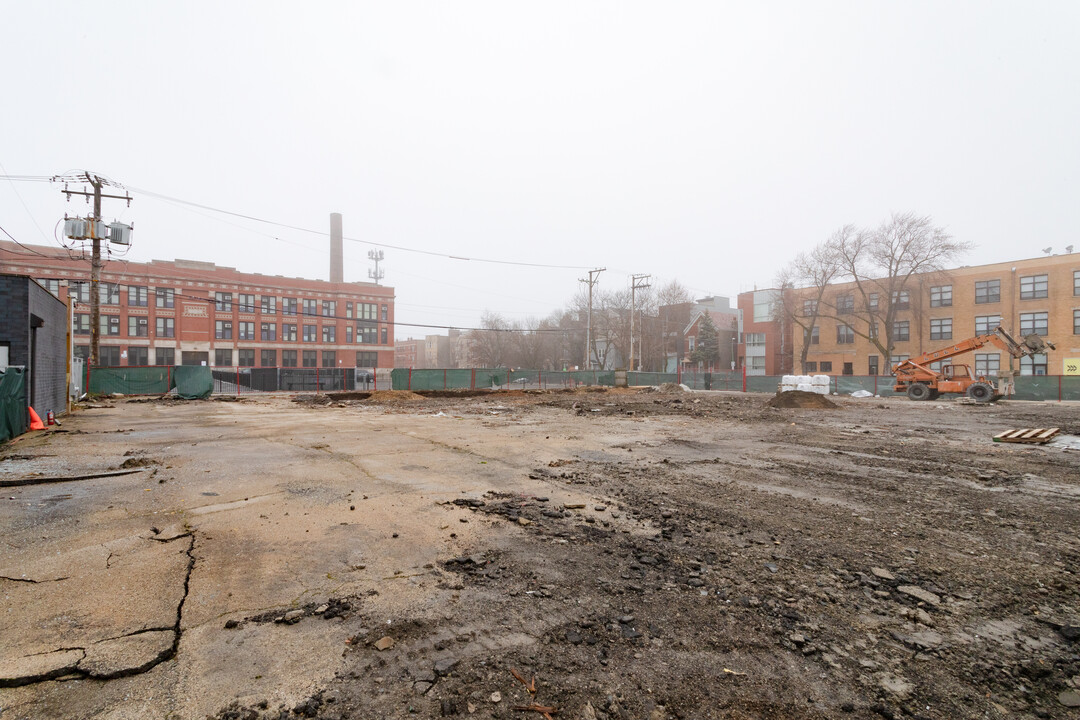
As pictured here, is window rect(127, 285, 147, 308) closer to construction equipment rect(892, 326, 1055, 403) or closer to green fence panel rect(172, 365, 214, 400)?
green fence panel rect(172, 365, 214, 400)

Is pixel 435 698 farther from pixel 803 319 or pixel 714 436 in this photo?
pixel 803 319

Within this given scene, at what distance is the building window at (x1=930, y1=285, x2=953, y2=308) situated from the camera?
48.1 m

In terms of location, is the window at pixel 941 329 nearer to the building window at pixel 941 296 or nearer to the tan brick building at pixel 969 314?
the tan brick building at pixel 969 314

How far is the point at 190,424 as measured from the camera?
1457cm

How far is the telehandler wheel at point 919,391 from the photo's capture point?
92.8 feet

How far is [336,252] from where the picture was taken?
74000 mm

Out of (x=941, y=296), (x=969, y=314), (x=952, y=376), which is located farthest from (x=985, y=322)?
(x=952, y=376)

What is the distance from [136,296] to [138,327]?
3523 mm

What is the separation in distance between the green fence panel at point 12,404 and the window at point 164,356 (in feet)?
178

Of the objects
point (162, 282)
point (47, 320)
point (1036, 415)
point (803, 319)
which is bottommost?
point (1036, 415)

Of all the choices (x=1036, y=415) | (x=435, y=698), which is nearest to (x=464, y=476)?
(x=435, y=698)

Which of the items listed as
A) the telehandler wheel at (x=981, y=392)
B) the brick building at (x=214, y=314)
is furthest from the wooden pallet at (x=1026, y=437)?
the brick building at (x=214, y=314)

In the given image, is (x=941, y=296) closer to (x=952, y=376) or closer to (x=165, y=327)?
(x=952, y=376)

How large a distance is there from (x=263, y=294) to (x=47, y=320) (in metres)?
51.9
